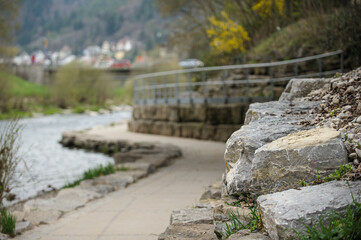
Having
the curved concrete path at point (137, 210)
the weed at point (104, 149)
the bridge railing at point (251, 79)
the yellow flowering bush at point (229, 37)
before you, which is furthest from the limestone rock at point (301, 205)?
the yellow flowering bush at point (229, 37)

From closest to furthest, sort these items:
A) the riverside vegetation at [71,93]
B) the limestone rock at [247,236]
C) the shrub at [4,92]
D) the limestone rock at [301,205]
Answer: the limestone rock at [301,205] → the limestone rock at [247,236] → the shrub at [4,92] → the riverside vegetation at [71,93]

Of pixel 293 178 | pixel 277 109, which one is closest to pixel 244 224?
pixel 293 178

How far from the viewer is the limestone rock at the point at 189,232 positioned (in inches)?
142

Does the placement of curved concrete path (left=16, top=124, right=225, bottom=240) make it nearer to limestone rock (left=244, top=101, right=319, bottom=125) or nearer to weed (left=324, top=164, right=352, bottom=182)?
limestone rock (left=244, top=101, right=319, bottom=125)

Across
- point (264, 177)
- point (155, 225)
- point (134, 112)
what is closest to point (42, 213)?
point (155, 225)

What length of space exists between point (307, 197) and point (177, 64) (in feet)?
125

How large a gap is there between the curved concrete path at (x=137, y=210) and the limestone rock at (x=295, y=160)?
1.75 meters

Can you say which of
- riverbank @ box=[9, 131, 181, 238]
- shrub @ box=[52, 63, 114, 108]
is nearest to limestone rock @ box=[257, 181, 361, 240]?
riverbank @ box=[9, 131, 181, 238]

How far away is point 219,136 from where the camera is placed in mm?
15547

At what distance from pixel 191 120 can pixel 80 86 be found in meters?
41.4

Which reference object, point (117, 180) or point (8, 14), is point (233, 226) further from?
point (8, 14)

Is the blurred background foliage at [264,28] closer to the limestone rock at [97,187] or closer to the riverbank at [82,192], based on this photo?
the riverbank at [82,192]

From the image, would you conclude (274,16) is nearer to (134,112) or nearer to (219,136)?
(219,136)

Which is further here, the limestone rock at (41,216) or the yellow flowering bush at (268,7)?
the yellow flowering bush at (268,7)
